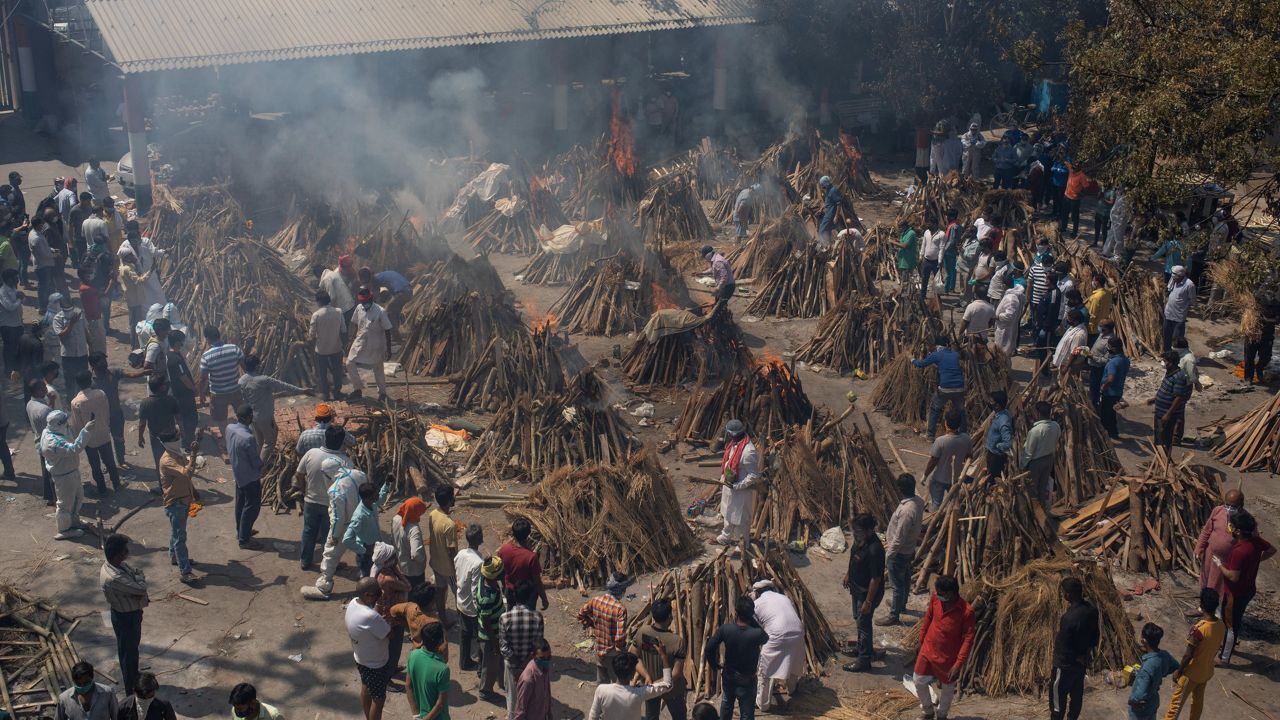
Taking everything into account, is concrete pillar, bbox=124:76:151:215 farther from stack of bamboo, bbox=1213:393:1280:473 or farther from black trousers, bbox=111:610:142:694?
stack of bamboo, bbox=1213:393:1280:473

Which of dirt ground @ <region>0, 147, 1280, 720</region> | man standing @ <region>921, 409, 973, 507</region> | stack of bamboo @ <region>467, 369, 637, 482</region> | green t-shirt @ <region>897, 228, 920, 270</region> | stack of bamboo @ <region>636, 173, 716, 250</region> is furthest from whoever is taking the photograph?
stack of bamboo @ <region>636, 173, 716, 250</region>

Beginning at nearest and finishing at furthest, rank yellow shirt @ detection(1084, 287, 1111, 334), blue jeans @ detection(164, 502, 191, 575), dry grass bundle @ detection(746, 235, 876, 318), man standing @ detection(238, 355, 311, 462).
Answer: blue jeans @ detection(164, 502, 191, 575) < man standing @ detection(238, 355, 311, 462) < yellow shirt @ detection(1084, 287, 1111, 334) < dry grass bundle @ detection(746, 235, 876, 318)

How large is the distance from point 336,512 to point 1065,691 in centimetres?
633

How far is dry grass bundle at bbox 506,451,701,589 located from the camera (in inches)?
448

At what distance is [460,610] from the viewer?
384 inches

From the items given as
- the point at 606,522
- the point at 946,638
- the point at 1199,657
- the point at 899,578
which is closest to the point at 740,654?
the point at 946,638

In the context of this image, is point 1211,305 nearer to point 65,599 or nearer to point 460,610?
point 460,610

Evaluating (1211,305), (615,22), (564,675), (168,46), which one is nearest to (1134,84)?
(1211,305)

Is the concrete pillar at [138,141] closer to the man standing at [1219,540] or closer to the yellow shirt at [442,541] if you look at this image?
the yellow shirt at [442,541]

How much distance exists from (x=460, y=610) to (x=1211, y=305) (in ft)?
46.8

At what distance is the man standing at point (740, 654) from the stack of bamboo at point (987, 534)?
303 centimetres

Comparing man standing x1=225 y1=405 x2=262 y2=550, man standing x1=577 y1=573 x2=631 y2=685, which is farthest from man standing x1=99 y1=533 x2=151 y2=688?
man standing x1=577 y1=573 x2=631 y2=685

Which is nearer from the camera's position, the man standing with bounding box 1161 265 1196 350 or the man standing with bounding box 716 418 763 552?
the man standing with bounding box 716 418 763 552

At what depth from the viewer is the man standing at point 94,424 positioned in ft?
39.9
